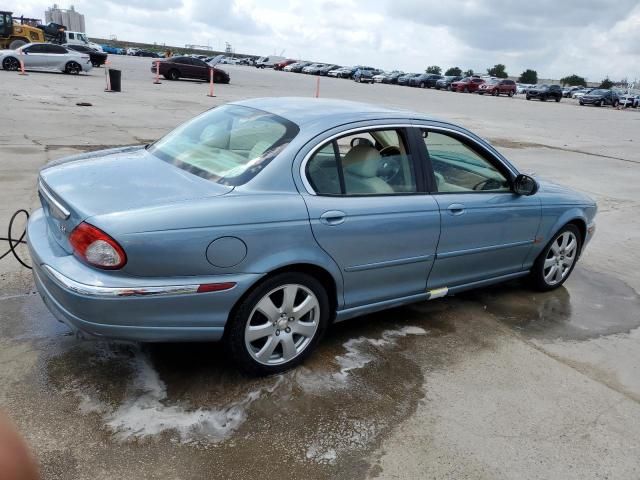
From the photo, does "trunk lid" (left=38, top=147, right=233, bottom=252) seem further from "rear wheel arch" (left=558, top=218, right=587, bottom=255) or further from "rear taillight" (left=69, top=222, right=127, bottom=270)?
"rear wheel arch" (left=558, top=218, right=587, bottom=255)

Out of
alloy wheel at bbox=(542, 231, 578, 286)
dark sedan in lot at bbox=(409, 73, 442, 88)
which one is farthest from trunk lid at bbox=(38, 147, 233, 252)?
dark sedan in lot at bbox=(409, 73, 442, 88)

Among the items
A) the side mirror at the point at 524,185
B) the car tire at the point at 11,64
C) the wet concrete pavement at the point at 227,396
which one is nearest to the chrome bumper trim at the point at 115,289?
the wet concrete pavement at the point at 227,396

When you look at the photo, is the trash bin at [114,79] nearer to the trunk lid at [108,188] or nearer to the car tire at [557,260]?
the trunk lid at [108,188]

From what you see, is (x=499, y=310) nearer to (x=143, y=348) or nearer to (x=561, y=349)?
(x=561, y=349)

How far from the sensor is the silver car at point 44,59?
85.5 ft

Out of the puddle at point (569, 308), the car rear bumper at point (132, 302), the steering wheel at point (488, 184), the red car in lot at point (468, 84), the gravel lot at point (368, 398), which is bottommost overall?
the gravel lot at point (368, 398)

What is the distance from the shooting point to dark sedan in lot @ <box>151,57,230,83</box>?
3316 cm

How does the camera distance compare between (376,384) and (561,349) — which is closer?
(376,384)

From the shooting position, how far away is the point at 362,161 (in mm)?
3686

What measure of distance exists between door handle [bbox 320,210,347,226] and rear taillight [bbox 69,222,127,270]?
3.73ft

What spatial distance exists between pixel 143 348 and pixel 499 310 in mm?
2865

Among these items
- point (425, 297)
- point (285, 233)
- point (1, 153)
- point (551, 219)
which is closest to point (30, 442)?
point (285, 233)

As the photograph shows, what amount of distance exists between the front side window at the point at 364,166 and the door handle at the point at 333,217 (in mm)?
148

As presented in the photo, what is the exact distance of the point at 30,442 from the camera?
2.60 m
